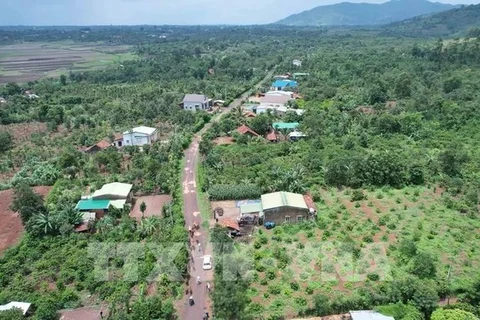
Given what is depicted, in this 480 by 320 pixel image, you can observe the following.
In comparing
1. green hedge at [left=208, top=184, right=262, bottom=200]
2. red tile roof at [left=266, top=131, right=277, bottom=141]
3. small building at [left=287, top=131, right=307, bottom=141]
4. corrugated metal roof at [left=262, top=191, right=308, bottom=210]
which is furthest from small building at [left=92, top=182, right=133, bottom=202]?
small building at [left=287, top=131, right=307, bottom=141]

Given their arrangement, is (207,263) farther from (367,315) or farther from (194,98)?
(194,98)

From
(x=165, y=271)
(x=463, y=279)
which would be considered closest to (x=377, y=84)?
(x=463, y=279)

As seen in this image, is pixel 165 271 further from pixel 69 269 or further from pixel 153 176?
pixel 153 176

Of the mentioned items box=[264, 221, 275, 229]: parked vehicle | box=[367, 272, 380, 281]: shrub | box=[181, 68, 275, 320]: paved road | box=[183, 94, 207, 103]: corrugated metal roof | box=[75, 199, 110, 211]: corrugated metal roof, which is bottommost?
box=[181, 68, 275, 320]: paved road

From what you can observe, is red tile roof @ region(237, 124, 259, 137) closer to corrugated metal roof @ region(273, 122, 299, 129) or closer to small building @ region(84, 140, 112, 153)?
corrugated metal roof @ region(273, 122, 299, 129)

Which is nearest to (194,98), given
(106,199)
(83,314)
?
(106,199)

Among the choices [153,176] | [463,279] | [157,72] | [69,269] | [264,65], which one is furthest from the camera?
[264,65]
